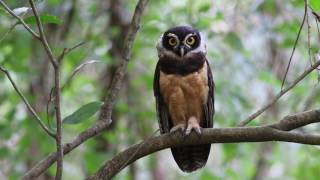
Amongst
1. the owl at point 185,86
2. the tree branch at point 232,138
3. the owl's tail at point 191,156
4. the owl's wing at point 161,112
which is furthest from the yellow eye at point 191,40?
the tree branch at point 232,138

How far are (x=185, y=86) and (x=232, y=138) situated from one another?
1285 millimetres

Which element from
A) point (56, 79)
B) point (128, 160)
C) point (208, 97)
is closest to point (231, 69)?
point (208, 97)

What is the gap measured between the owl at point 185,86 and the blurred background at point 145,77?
1.97ft

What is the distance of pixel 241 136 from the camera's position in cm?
250

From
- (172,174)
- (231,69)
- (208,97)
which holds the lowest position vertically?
(172,174)

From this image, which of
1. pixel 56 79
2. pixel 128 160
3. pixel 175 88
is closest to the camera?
pixel 56 79

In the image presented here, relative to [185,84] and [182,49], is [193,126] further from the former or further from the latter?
[182,49]

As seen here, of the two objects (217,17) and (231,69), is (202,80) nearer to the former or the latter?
(217,17)

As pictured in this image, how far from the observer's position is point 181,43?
3861mm

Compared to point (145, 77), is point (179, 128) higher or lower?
higher

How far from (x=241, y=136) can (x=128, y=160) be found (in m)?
0.53

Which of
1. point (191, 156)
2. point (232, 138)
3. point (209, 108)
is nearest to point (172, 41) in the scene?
point (209, 108)

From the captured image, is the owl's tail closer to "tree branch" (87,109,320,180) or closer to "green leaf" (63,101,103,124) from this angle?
"tree branch" (87,109,320,180)

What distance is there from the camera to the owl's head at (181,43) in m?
3.84
